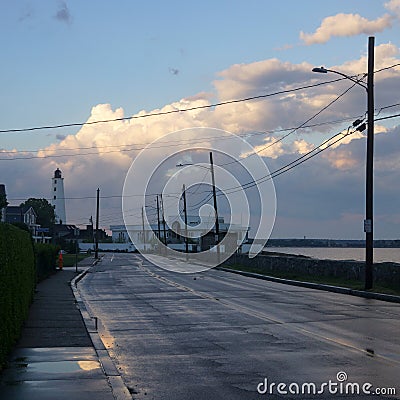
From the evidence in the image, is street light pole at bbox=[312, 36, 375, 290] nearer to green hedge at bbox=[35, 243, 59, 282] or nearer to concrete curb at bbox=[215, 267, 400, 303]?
concrete curb at bbox=[215, 267, 400, 303]

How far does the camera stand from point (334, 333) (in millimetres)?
15656

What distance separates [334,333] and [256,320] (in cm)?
300

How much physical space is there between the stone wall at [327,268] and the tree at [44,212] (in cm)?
10628

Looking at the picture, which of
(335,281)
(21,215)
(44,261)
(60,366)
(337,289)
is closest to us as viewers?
(60,366)

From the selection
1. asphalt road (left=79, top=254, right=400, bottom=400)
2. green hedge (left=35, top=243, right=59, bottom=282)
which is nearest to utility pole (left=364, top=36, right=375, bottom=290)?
asphalt road (left=79, top=254, right=400, bottom=400)

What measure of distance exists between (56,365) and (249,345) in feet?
13.2

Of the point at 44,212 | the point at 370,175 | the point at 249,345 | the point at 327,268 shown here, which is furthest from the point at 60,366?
the point at 44,212

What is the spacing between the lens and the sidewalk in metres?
9.47

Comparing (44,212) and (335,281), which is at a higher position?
(44,212)

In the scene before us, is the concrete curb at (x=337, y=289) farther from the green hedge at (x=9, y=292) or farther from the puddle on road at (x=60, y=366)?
the puddle on road at (x=60, y=366)

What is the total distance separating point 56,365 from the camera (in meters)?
11.4

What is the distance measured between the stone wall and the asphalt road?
16.4 ft

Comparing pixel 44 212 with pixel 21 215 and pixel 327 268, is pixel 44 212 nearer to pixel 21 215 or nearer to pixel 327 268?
pixel 21 215

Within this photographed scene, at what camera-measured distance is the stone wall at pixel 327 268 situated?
30141 mm
